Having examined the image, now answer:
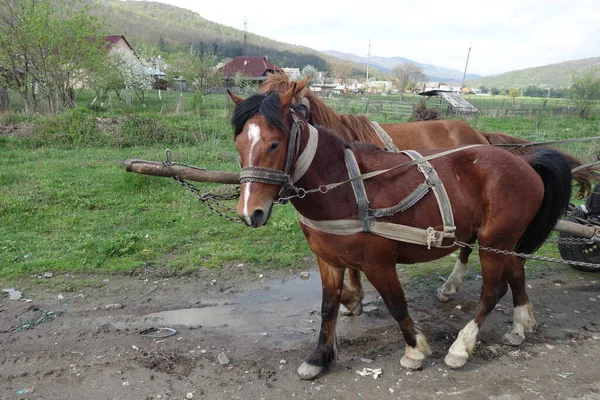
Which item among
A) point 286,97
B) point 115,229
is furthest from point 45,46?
point 286,97

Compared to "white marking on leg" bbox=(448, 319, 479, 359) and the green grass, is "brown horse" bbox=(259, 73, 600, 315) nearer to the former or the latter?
"white marking on leg" bbox=(448, 319, 479, 359)

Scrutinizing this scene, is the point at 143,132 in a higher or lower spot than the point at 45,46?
lower

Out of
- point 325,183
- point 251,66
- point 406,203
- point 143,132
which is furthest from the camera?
point 251,66

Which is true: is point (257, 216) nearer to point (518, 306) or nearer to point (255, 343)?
point (255, 343)

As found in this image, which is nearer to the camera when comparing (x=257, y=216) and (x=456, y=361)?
(x=257, y=216)

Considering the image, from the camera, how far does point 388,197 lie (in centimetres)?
310

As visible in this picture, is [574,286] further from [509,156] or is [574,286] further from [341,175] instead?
[341,175]

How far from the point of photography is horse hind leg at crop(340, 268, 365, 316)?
13.8ft

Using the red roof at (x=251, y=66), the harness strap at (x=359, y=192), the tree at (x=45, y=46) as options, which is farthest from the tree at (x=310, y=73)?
the tree at (x=45, y=46)

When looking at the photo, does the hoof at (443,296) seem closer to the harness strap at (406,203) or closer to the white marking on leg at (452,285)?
the white marking on leg at (452,285)

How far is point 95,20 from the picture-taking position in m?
17.8

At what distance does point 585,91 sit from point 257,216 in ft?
98.7

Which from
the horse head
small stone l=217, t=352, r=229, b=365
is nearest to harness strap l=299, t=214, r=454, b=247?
the horse head

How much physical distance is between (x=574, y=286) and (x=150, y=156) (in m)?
10.0
